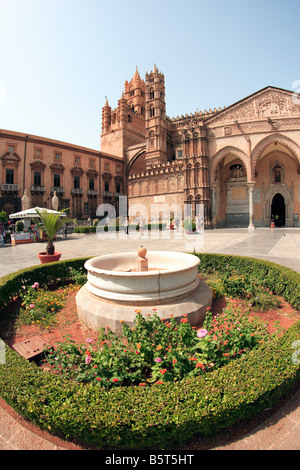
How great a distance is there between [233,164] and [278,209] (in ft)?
27.7

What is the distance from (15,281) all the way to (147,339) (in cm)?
426

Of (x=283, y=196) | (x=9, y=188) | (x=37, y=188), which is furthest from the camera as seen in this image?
(x=37, y=188)

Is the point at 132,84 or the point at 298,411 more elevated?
the point at 132,84

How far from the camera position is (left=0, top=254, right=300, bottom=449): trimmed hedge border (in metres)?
1.99

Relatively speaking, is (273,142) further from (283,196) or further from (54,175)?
(54,175)

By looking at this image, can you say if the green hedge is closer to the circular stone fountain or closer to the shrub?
the circular stone fountain

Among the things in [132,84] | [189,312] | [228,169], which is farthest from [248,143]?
[132,84]

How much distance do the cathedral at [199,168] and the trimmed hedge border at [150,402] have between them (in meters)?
25.8

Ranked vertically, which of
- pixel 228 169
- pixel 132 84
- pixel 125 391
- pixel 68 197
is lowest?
pixel 125 391

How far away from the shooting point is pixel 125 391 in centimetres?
229

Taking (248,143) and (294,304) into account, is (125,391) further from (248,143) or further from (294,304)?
(248,143)

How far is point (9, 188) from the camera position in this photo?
2895 centimetres

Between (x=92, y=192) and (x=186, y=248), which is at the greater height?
(x=92, y=192)

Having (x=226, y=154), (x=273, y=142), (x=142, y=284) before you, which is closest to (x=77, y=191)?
(x=226, y=154)
